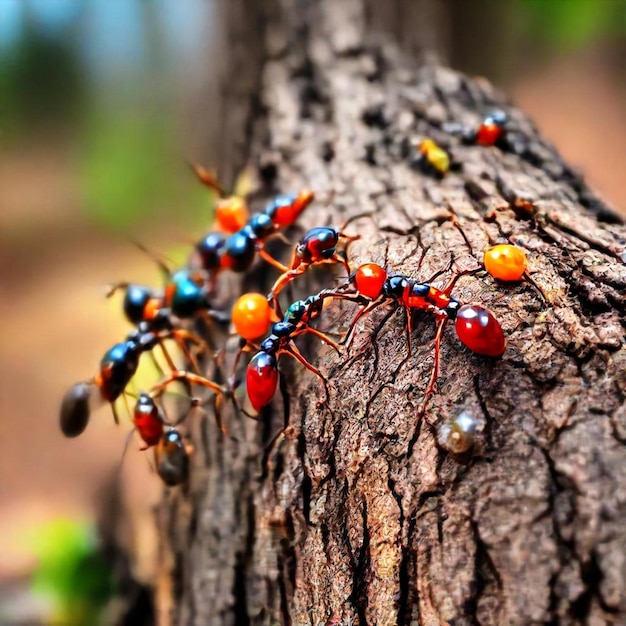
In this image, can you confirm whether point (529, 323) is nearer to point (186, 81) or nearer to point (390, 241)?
point (390, 241)

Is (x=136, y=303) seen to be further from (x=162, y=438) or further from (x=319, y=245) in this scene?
(x=319, y=245)

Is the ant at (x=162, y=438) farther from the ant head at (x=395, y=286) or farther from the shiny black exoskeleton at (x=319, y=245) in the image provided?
the ant head at (x=395, y=286)

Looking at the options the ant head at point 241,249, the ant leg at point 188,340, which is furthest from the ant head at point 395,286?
the ant leg at point 188,340

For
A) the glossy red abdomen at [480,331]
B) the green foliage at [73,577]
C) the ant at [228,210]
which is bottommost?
the green foliage at [73,577]

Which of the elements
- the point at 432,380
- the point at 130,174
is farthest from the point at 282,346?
the point at 130,174

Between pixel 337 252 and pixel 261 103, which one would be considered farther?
pixel 261 103

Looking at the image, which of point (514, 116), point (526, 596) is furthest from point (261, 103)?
point (526, 596)
